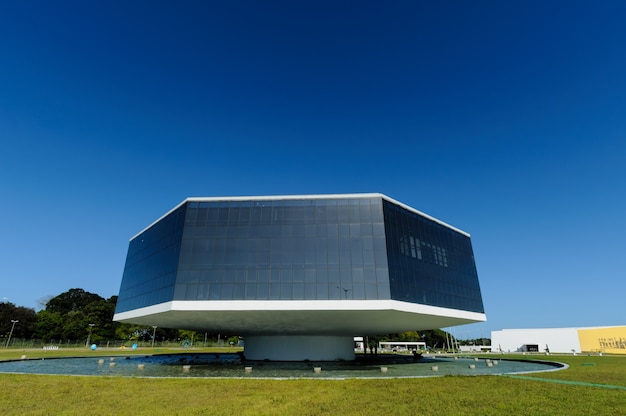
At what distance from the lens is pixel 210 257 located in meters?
36.6

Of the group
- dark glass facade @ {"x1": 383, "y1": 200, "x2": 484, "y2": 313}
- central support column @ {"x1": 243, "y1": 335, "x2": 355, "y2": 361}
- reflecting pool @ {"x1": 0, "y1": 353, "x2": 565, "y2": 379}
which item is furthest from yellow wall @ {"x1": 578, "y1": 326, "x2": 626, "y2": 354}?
central support column @ {"x1": 243, "y1": 335, "x2": 355, "y2": 361}

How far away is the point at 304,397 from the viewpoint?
711 inches

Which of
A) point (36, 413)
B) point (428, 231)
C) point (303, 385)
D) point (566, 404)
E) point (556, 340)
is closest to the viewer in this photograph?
point (36, 413)

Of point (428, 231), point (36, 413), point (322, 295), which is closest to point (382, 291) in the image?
point (322, 295)

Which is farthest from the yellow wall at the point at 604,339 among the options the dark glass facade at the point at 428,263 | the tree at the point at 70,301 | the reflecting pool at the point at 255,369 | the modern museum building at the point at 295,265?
the tree at the point at 70,301

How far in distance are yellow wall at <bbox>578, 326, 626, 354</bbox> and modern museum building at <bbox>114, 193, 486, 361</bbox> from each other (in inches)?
2813

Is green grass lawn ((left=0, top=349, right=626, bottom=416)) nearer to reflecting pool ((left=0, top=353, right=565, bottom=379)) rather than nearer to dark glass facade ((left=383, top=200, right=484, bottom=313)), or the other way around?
reflecting pool ((left=0, top=353, right=565, bottom=379))

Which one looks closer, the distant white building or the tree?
the distant white building

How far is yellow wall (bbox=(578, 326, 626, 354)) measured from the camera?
85562 mm

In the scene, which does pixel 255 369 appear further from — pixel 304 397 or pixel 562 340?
pixel 562 340

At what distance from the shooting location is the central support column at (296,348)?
160 feet

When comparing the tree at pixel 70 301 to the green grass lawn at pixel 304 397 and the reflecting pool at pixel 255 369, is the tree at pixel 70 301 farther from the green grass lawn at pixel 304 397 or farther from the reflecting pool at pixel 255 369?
the green grass lawn at pixel 304 397

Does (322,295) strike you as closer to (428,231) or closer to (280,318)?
(280,318)

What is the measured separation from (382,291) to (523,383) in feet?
44.8
